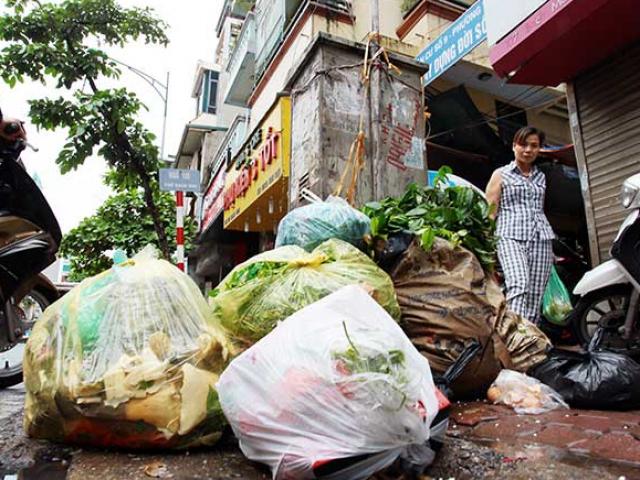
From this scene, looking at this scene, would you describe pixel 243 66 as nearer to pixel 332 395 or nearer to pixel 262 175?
pixel 262 175

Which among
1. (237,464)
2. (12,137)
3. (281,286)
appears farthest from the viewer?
(12,137)

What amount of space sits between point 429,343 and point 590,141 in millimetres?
2941

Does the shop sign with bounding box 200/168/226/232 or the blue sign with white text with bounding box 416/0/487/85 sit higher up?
the blue sign with white text with bounding box 416/0/487/85

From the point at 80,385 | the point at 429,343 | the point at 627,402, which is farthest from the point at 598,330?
the point at 80,385

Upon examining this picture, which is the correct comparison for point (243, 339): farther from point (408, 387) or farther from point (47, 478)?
point (408, 387)

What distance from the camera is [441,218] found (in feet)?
6.93

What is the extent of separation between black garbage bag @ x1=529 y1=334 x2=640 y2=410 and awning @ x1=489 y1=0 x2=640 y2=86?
238cm

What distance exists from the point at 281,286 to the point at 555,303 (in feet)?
6.63

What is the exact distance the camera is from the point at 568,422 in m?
1.52

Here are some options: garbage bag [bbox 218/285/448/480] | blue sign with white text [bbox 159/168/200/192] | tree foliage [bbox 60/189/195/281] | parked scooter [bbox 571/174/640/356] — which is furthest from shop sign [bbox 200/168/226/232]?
garbage bag [bbox 218/285/448/480]

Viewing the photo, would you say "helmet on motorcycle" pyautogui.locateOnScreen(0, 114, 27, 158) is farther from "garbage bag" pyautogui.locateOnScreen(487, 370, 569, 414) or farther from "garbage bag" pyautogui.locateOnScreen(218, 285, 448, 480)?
"garbage bag" pyautogui.locateOnScreen(487, 370, 569, 414)

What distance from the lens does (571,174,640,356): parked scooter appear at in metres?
2.30

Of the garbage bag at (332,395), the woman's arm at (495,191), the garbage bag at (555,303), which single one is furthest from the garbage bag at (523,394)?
the woman's arm at (495,191)

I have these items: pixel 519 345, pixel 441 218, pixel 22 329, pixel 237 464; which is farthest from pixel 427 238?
pixel 22 329
